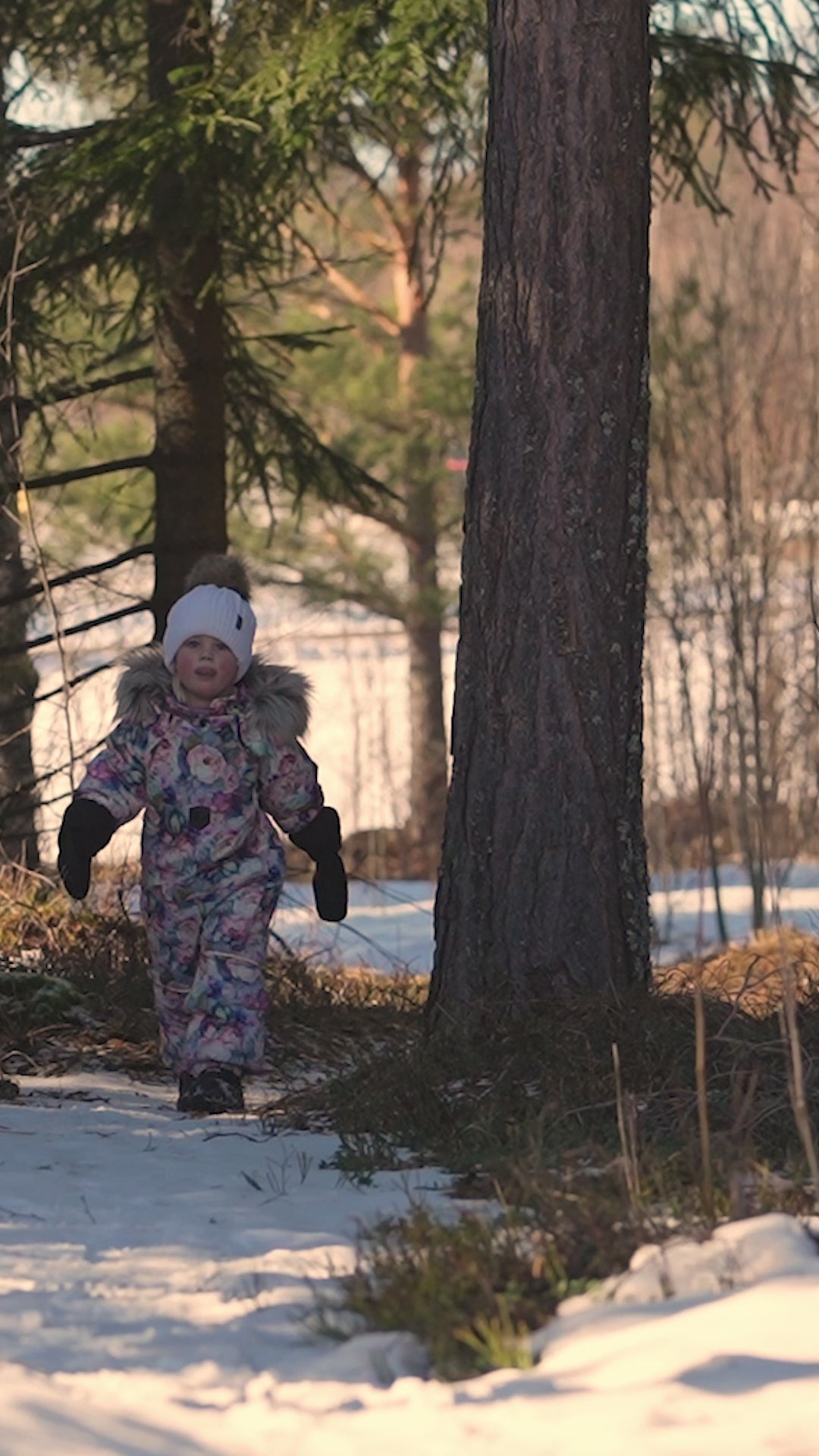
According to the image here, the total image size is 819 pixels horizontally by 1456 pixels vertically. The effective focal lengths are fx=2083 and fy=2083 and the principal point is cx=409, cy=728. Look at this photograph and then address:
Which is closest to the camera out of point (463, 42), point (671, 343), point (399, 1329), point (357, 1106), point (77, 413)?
point (399, 1329)

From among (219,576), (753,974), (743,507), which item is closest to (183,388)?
(219,576)

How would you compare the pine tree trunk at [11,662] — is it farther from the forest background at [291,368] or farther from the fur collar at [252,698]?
the fur collar at [252,698]

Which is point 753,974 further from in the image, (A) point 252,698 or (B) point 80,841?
(B) point 80,841

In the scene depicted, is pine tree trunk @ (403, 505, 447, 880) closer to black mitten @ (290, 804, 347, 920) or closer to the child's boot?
black mitten @ (290, 804, 347, 920)

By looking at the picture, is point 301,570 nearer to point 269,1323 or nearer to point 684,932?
point 684,932

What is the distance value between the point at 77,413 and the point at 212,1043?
454cm

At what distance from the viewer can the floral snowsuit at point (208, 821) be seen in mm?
5723

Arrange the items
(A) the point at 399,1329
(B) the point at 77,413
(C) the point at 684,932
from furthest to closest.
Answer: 1. (C) the point at 684,932
2. (B) the point at 77,413
3. (A) the point at 399,1329

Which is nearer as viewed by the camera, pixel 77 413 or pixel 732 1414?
pixel 732 1414

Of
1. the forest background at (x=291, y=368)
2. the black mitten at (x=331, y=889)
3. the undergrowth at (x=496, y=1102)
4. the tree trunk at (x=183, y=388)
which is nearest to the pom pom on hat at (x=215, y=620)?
the black mitten at (x=331, y=889)

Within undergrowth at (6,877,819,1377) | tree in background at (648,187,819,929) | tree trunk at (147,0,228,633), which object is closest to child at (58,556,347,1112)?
undergrowth at (6,877,819,1377)

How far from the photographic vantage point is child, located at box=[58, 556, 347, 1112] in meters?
5.71

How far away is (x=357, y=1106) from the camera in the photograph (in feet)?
16.8

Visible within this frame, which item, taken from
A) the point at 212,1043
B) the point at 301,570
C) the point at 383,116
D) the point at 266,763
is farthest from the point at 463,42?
the point at 301,570
